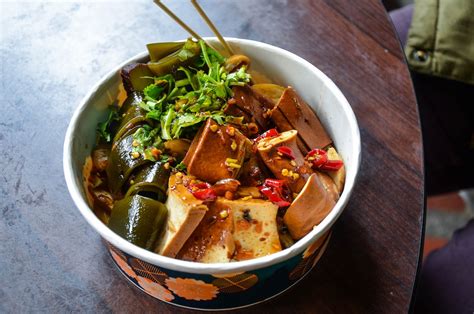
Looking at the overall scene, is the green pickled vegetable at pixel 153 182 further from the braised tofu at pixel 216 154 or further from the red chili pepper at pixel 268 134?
the red chili pepper at pixel 268 134

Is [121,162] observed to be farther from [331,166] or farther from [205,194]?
[331,166]

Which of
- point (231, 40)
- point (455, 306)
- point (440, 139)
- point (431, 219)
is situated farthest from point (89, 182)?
point (431, 219)

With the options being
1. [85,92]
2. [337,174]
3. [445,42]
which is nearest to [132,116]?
[85,92]

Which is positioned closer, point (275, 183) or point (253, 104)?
point (275, 183)

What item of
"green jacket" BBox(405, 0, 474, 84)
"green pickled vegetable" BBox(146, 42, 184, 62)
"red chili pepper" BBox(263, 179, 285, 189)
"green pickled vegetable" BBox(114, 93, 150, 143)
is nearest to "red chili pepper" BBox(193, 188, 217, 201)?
"red chili pepper" BBox(263, 179, 285, 189)

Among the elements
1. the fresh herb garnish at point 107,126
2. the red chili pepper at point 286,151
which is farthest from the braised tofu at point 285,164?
the fresh herb garnish at point 107,126

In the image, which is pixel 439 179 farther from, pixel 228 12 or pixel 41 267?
pixel 41 267
